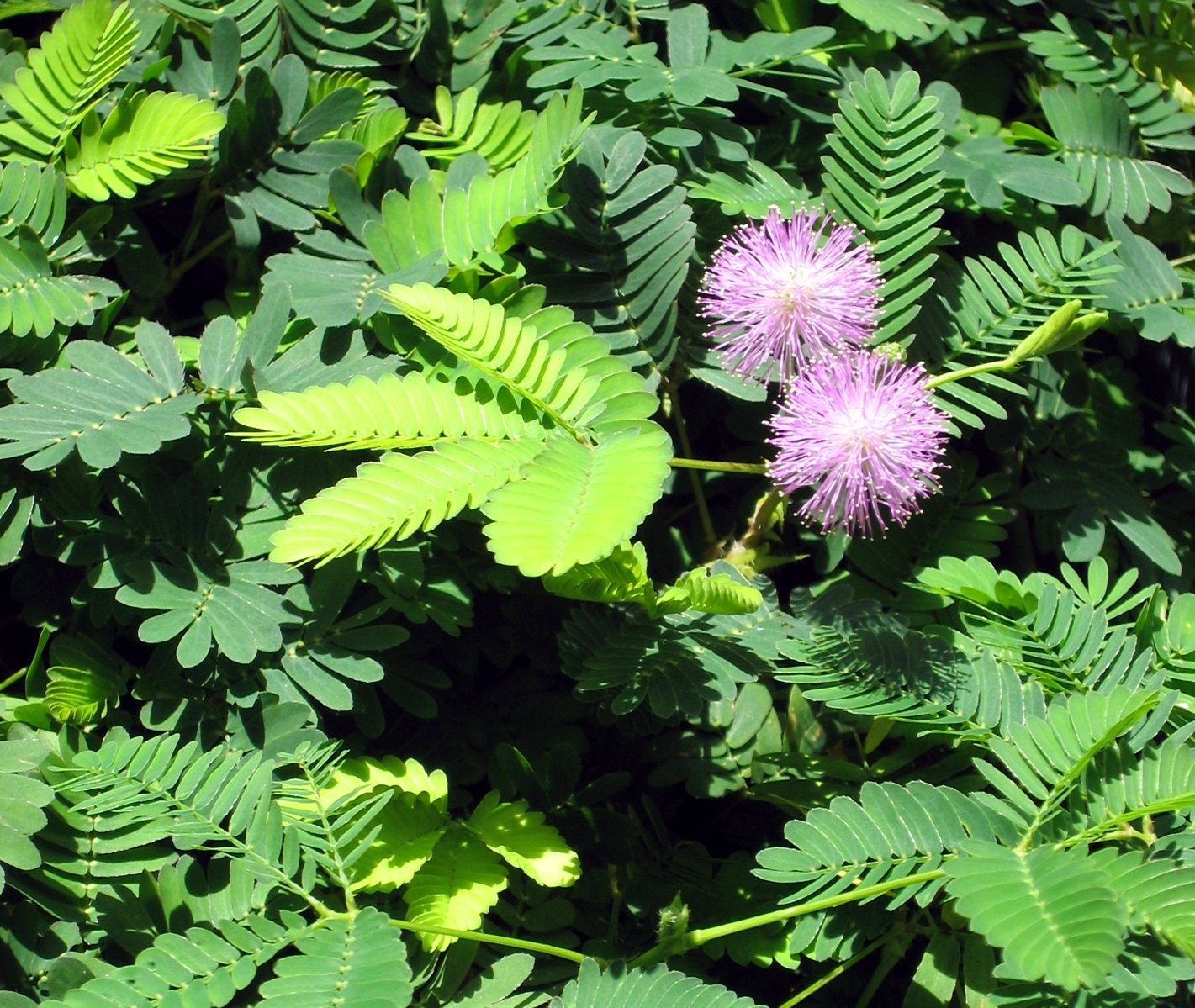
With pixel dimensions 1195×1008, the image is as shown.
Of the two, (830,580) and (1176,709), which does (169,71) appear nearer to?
(830,580)

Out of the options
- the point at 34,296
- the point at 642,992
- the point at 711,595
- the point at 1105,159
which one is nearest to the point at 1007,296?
the point at 1105,159

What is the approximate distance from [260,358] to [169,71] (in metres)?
0.45

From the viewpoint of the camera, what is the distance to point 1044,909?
0.93 meters

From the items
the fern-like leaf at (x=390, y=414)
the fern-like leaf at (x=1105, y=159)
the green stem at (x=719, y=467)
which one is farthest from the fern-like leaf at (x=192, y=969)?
the fern-like leaf at (x=1105, y=159)

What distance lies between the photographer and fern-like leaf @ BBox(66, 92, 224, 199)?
1.31 meters

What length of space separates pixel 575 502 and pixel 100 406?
22.3 inches

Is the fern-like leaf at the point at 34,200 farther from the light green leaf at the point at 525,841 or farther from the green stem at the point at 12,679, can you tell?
the light green leaf at the point at 525,841

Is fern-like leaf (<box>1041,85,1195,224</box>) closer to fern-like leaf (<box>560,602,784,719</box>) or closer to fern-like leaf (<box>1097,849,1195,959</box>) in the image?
fern-like leaf (<box>560,602,784,719</box>)

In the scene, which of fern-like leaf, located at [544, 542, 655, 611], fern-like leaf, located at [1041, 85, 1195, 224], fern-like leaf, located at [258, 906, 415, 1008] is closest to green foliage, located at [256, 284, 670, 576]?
fern-like leaf, located at [544, 542, 655, 611]

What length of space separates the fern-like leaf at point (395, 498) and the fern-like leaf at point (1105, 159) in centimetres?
95

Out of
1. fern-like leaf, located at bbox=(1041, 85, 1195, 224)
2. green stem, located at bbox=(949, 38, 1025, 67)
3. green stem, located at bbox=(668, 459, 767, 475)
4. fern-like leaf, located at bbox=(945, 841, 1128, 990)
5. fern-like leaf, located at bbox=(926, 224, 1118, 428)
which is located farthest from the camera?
green stem, located at bbox=(949, 38, 1025, 67)

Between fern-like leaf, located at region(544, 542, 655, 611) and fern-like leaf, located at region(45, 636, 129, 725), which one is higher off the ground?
fern-like leaf, located at region(544, 542, 655, 611)

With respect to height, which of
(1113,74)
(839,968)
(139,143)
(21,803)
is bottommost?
(839,968)

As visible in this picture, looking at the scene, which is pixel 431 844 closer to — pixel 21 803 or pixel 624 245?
pixel 21 803
